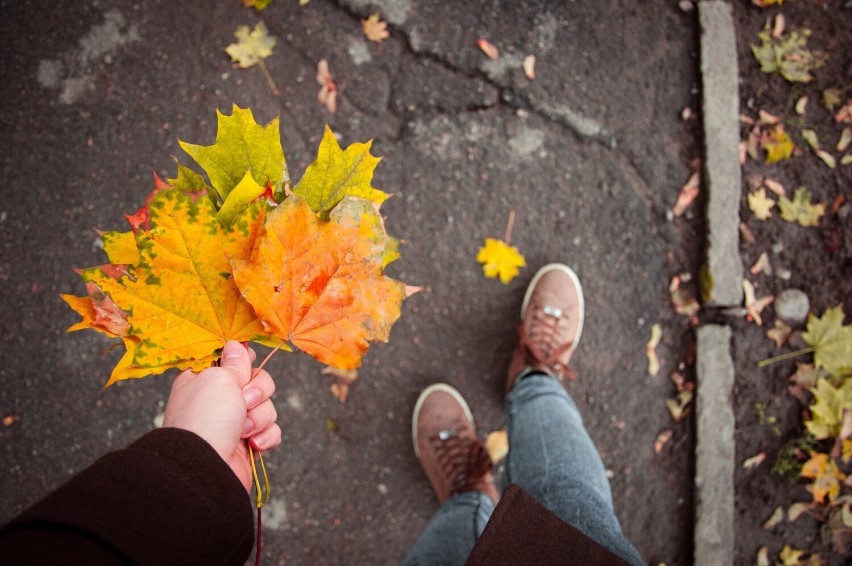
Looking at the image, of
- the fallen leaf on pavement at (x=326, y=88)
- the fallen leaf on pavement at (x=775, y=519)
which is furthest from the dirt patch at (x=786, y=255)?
the fallen leaf on pavement at (x=326, y=88)

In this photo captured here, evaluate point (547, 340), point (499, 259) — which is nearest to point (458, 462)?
point (547, 340)

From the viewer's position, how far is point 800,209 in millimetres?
2178

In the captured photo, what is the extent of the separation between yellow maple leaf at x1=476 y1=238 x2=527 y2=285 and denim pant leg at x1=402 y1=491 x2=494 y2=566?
80 centimetres

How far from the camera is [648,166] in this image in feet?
7.13

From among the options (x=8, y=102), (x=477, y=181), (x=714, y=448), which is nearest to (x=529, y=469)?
(x=714, y=448)

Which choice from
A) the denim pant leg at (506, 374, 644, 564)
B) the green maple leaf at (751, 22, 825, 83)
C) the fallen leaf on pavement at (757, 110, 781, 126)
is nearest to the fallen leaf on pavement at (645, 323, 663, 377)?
the denim pant leg at (506, 374, 644, 564)

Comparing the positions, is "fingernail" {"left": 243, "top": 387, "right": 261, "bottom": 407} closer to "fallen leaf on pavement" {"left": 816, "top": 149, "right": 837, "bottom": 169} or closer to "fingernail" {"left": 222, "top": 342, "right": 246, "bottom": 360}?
"fingernail" {"left": 222, "top": 342, "right": 246, "bottom": 360}

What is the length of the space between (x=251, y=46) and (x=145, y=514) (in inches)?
69.0

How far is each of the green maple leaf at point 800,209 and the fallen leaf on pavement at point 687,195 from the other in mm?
335

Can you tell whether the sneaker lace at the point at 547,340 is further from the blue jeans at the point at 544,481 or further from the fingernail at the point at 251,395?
the fingernail at the point at 251,395

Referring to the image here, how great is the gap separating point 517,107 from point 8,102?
6.15 ft

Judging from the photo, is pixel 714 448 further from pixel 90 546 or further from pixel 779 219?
pixel 90 546

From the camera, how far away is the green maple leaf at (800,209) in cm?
218

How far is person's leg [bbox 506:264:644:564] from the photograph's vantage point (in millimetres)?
1535
